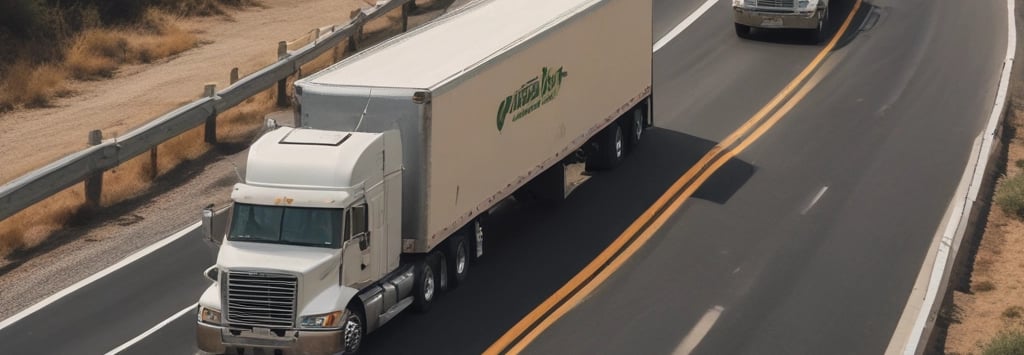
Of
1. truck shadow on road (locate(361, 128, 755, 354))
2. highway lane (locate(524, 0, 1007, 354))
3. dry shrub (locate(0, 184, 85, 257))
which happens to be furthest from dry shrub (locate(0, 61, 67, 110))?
highway lane (locate(524, 0, 1007, 354))

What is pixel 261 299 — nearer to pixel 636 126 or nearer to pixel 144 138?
pixel 144 138

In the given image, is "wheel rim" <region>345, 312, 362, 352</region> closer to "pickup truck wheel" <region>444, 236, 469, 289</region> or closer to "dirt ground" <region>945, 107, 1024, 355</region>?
"pickup truck wheel" <region>444, 236, 469, 289</region>

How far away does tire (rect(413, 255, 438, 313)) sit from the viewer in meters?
21.0

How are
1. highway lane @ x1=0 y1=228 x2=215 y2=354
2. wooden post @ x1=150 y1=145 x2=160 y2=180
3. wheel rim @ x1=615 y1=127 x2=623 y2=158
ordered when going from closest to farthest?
highway lane @ x1=0 y1=228 x2=215 y2=354
wooden post @ x1=150 y1=145 x2=160 y2=180
wheel rim @ x1=615 y1=127 x2=623 y2=158

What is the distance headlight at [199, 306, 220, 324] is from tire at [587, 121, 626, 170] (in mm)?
10848

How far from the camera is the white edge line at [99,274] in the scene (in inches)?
837

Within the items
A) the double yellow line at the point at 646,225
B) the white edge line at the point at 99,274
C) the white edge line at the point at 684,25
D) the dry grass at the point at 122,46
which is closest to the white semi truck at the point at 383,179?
the double yellow line at the point at 646,225

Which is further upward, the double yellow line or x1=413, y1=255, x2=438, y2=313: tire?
x1=413, y1=255, x2=438, y2=313: tire

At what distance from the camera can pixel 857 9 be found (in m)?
41.8

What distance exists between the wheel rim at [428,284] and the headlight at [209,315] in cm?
334

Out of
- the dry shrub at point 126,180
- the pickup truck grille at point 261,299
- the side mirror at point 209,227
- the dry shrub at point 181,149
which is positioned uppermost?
the side mirror at point 209,227

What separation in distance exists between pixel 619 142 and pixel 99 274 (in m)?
10.7

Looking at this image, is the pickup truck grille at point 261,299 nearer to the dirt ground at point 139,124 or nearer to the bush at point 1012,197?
the dirt ground at point 139,124

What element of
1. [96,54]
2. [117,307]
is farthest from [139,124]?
[117,307]
